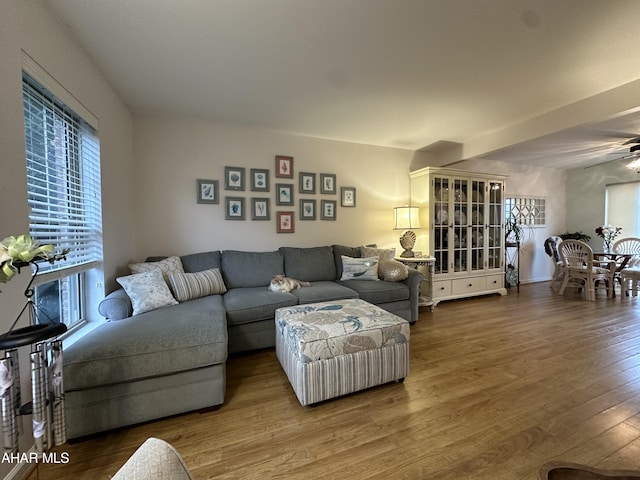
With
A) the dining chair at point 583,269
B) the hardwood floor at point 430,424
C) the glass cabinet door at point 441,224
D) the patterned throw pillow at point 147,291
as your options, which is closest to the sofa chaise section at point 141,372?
the hardwood floor at point 430,424

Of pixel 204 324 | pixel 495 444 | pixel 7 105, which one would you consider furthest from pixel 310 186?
pixel 495 444

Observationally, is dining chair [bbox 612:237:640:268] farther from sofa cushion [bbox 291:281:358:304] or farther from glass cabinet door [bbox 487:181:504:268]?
sofa cushion [bbox 291:281:358:304]

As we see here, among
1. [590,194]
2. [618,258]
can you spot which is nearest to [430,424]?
[618,258]

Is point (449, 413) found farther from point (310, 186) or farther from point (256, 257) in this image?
point (310, 186)

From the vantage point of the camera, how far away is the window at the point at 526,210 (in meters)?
4.88

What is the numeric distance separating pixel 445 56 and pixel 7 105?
104 inches

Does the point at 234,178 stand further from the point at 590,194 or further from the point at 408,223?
the point at 590,194

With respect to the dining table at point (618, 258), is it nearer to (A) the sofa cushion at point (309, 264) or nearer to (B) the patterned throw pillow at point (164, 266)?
(A) the sofa cushion at point (309, 264)

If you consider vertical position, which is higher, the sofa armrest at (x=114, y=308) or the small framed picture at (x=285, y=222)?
the small framed picture at (x=285, y=222)

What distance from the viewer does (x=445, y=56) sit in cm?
192

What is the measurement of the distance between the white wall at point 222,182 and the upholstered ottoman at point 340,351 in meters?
1.66

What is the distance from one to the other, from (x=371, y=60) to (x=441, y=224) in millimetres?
2563

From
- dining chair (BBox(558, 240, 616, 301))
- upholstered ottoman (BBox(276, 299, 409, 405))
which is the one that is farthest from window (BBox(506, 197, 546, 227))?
upholstered ottoman (BBox(276, 299, 409, 405))

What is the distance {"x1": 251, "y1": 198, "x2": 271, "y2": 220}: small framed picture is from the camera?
Answer: 10.5 feet
